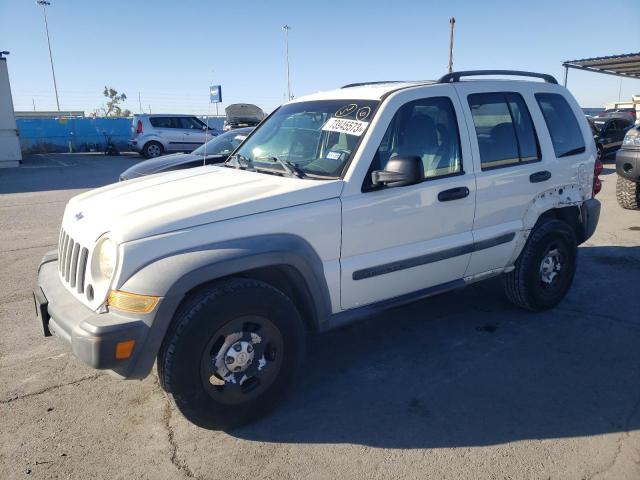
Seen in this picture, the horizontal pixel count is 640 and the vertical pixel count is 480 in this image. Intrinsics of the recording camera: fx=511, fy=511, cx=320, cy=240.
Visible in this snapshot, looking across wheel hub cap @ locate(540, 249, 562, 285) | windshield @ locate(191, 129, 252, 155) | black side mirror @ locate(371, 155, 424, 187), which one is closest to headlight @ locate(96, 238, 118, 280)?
black side mirror @ locate(371, 155, 424, 187)

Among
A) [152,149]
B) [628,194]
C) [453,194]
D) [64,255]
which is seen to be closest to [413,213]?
[453,194]

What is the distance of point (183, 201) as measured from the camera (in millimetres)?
2951

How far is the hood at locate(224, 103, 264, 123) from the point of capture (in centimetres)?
2214

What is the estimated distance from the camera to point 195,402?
2750mm

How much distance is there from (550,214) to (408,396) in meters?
2.26

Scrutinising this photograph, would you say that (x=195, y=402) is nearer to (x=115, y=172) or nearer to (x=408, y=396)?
(x=408, y=396)

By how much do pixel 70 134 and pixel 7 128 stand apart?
811 centimetres

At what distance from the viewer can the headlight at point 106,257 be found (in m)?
2.61

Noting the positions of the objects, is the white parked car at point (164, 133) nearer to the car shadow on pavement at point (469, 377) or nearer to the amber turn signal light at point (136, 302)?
the car shadow on pavement at point (469, 377)

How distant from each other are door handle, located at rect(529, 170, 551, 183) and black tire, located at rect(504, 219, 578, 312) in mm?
399

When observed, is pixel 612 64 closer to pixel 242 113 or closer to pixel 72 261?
pixel 242 113

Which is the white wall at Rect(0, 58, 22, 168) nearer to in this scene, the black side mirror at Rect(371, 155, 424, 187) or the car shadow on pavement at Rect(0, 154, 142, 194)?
the car shadow on pavement at Rect(0, 154, 142, 194)

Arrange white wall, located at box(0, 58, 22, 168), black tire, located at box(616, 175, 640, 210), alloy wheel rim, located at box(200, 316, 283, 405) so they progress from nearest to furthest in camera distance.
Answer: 1. alloy wheel rim, located at box(200, 316, 283, 405)
2. black tire, located at box(616, 175, 640, 210)
3. white wall, located at box(0, 58, 22, 168)

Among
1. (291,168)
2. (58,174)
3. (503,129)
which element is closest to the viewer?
(291,168)
